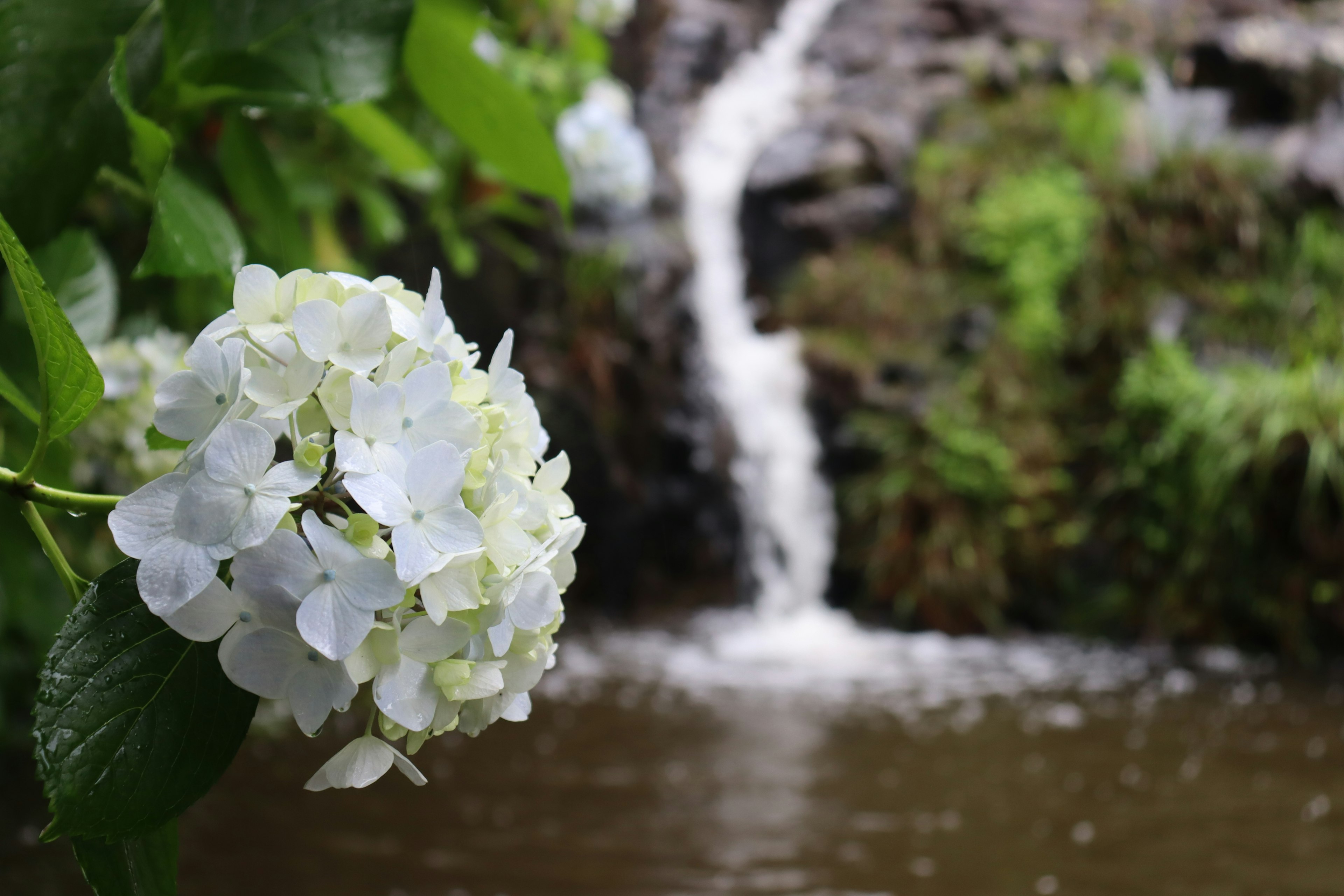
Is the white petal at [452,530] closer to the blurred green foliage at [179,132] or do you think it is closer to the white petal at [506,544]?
the white petal at [506,544]

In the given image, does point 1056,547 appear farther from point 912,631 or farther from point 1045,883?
point 1045,883

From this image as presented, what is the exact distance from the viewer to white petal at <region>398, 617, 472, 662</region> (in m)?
0.55

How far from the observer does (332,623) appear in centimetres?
51

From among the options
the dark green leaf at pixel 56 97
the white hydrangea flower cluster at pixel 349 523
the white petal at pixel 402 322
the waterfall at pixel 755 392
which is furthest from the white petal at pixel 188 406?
the waterfall at pixel 755 392

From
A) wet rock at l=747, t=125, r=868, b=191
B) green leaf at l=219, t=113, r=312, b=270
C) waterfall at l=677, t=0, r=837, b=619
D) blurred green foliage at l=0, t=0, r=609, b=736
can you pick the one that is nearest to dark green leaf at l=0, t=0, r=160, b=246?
blurred green foliage at l=0, t=0, r=609, b=736

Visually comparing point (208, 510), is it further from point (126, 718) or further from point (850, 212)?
point (850, 212)

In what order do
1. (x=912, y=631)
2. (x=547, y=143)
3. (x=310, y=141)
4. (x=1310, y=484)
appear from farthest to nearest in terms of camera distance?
(x=912, y=631), (x=1310, y=484), (x=310, y=141), (x=547, y=143)

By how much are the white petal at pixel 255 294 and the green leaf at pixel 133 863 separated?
0.27 metres

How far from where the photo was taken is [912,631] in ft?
17.1

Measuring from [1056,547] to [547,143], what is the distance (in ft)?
15.7

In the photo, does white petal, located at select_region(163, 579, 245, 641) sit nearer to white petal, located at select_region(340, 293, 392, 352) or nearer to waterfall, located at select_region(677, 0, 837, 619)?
white petal, located at select_region(340, 293, 392, 352)

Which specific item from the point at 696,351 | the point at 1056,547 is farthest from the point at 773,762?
the point at 696,351

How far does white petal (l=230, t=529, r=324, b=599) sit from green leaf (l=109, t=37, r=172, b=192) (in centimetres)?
33

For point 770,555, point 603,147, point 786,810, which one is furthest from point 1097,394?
point 786,810
